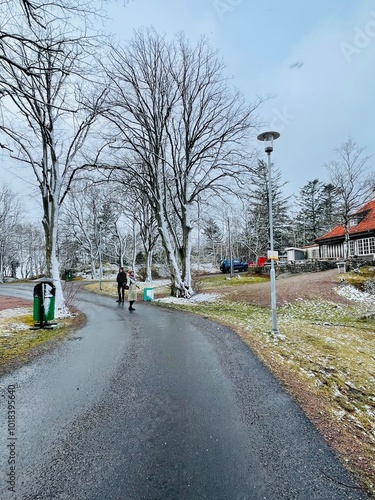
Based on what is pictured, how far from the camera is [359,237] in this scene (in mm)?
27344

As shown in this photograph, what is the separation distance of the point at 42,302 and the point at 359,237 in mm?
29397

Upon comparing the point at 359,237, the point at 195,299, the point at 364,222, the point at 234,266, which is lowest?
the point at 195,299

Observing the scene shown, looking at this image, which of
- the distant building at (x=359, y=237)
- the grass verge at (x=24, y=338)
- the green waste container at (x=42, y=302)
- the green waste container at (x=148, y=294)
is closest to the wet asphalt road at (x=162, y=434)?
the grass verge at (x=24, y=338)

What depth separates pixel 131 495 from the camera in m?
2.06

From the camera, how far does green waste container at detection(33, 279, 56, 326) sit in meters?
8.27

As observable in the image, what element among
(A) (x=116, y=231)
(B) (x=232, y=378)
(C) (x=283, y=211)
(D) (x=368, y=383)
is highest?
(C) (x=283, y=211)

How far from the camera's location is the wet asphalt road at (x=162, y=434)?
2164mm

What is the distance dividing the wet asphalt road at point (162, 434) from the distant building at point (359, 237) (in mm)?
26206

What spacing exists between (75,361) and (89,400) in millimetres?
1802

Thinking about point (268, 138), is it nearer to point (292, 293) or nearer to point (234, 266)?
point (292, 293)

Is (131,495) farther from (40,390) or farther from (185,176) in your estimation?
(185,176)

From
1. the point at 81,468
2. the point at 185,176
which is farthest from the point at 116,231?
the point at 81,468

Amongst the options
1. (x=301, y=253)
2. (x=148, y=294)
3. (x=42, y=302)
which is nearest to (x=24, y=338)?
(x=42, y=302)

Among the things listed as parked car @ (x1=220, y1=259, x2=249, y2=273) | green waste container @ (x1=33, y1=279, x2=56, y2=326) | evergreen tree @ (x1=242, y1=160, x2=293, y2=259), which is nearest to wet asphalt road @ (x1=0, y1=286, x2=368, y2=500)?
green waste container @ (x1=33, y1=279, x2=56, y2=326)
